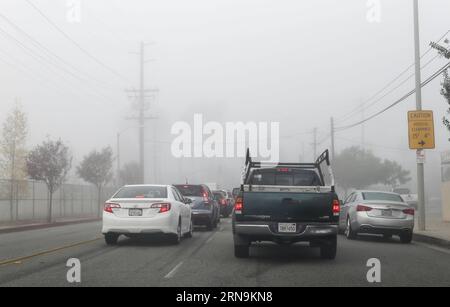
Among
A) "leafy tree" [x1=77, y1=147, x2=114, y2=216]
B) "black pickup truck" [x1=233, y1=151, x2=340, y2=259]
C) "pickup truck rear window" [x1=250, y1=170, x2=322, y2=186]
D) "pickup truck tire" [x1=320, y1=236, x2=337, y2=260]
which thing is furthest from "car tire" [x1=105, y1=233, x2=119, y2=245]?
"leafy tree" [x1=77, y1=147, x2=114, y2=216]

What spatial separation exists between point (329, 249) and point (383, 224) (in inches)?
222

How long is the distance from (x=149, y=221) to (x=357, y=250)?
16.7 feet

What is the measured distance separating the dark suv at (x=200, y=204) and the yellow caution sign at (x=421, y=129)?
745 cm

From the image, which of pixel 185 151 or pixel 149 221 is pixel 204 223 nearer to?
pixel 149 221

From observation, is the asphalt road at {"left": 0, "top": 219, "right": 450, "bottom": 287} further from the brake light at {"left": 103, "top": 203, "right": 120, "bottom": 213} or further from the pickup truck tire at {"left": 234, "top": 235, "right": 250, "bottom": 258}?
the brake light at {"left": 103, "top": 203, "right": 120, "bottom": 213}

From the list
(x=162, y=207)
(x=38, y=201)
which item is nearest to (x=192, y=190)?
(x=162, y=207)

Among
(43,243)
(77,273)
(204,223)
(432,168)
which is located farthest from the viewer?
(432,168)

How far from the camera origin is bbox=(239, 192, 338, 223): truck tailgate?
12.2 meters

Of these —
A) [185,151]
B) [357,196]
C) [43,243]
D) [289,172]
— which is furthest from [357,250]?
[185,151]

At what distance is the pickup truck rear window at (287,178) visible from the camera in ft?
47.2

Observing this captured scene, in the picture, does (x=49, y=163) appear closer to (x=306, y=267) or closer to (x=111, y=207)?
(x=111, y=207)

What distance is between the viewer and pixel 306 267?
11.6 m

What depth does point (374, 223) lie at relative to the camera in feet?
58.3

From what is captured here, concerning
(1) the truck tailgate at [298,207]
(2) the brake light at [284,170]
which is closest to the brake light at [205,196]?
(2) the brake light at [284,170]
